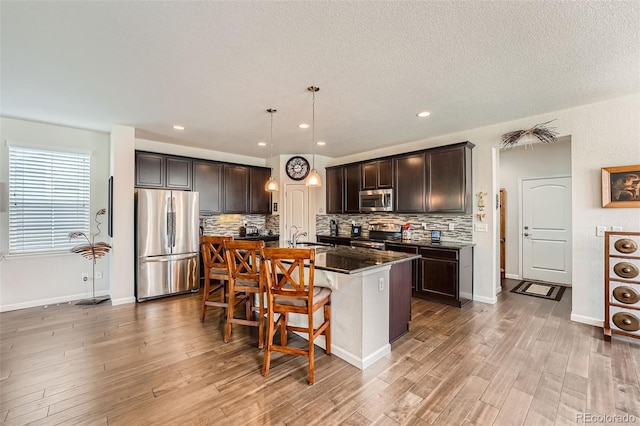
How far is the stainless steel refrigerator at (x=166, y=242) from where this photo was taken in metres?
4.32

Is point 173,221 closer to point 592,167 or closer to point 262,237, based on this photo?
point 262,237

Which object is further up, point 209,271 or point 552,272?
point 209,271

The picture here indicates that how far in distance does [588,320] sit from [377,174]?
3539 millimetres

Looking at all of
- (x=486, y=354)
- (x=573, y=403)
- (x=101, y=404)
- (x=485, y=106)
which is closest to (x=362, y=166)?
(x=485, y=106)

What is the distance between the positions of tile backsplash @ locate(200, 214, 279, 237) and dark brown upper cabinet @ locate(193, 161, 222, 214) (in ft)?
1.24

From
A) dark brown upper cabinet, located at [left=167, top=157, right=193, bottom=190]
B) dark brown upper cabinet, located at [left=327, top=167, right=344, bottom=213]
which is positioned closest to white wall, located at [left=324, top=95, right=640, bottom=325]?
dark brown upper cabinet, located at [left=327, top=167, right=344, bottom=213]

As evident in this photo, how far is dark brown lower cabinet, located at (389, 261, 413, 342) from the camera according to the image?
287 centimetres

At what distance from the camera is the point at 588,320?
335 centimetres

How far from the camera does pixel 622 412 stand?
1.88m

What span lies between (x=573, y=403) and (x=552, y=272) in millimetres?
4152

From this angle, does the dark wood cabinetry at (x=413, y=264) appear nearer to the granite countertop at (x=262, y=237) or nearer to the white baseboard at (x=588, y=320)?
the white baseboard at (x=588, y=320)

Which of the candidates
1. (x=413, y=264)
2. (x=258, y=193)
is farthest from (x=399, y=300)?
(x=258, y=193)

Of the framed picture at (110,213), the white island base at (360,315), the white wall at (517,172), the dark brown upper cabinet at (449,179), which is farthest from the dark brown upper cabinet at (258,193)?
the white wall at (517,172)

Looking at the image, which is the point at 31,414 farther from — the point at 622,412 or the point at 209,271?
the point at 622,412
